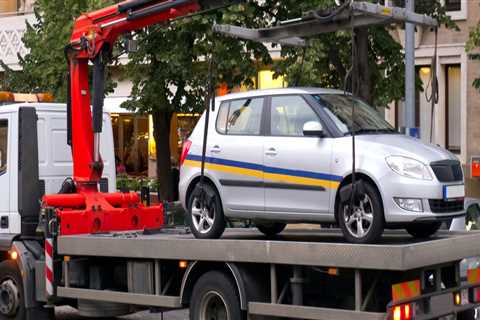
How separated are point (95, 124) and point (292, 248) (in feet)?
14.7

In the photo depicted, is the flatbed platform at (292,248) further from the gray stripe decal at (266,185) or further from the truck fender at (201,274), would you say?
the gray stripe decal at (266,185)

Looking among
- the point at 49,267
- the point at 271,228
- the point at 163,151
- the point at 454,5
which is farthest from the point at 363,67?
the point at 454,5

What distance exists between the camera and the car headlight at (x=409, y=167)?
9.94m

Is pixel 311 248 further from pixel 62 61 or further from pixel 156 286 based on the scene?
pixel 62 61

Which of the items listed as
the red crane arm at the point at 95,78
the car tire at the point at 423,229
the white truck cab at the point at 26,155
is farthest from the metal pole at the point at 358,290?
the white truck cab at the point at 26,155

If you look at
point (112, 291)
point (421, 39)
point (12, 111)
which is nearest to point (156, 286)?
point (112, 291)

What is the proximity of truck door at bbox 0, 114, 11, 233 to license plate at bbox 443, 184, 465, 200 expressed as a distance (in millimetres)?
5611

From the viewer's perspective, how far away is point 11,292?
12.9 metres

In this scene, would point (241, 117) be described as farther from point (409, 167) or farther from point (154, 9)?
point (409, 167)

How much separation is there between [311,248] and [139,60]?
39.2 feet

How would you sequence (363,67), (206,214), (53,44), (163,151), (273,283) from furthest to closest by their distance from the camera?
(163,151), (53,44), (363,67), (206,214), (273,283)

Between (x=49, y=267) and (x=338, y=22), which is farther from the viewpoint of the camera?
(x=49, y=267)

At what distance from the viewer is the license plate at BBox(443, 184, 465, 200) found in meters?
10.1

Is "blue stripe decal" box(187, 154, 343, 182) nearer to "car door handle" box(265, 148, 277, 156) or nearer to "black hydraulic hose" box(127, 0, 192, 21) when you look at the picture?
"car door handle" box(265, 148, 277, 156)
